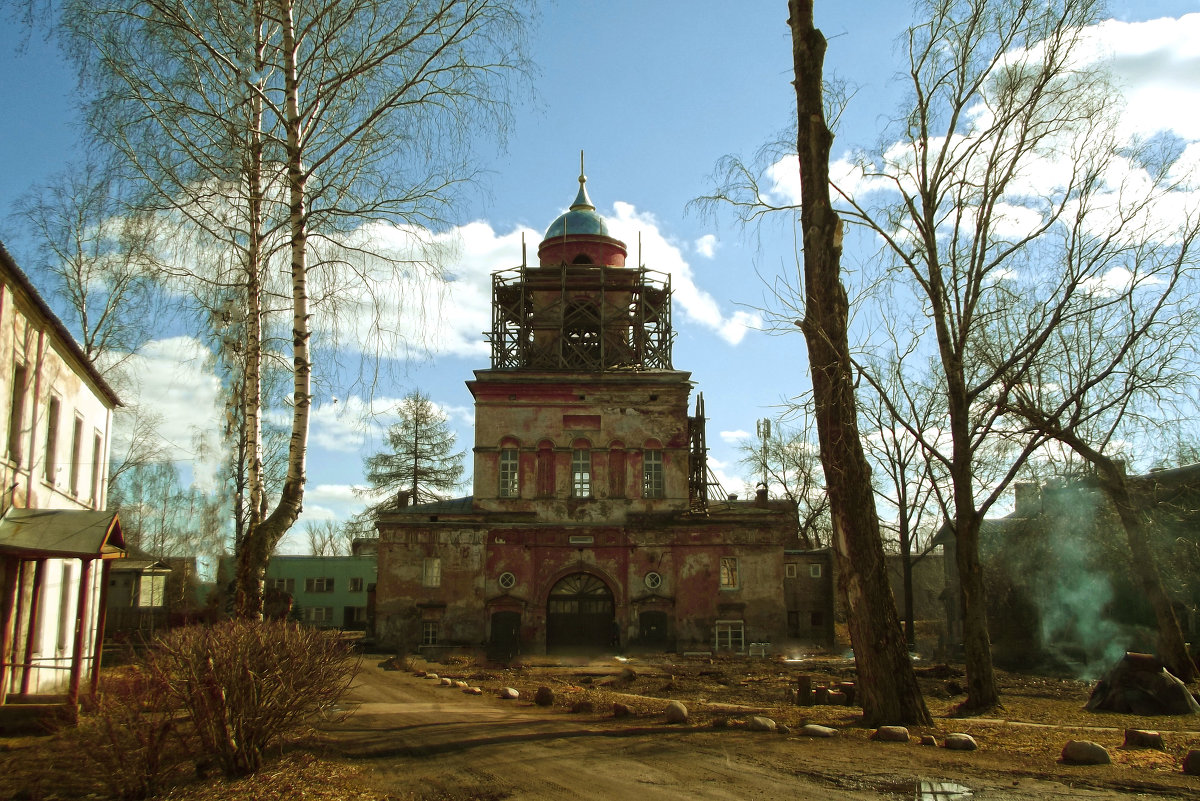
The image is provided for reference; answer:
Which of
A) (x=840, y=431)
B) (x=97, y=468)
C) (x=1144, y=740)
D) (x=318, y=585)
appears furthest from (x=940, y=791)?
(x=318, y=585)

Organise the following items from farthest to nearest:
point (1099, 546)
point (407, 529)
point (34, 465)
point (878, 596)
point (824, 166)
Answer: point (407, 529) → point (1099, 546) → point (34, 465) → point (824, 166) → point (878, 596)

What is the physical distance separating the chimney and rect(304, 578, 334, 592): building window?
38.4m

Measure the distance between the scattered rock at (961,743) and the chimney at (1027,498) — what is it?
71.3ft

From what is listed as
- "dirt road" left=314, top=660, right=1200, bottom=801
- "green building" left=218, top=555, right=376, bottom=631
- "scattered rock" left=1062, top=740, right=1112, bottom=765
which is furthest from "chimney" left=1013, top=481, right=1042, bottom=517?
"green building" left=218, top=555, right=376, bottom=631

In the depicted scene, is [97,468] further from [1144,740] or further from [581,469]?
[581,469]

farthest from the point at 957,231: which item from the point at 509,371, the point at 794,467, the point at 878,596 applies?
the point at 794,467

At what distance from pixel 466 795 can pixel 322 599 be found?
4879 centimetres

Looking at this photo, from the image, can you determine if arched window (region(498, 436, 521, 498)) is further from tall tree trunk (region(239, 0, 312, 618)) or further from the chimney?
tall tree trunk (region(239, 0, 312, 618))

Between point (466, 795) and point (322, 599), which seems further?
point (322, 599)

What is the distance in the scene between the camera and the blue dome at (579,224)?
4003 cm

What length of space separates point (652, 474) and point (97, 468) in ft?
67.4

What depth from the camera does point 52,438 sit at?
583 inches

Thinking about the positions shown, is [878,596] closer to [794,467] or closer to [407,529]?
[407,529]

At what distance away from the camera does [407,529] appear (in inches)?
1299
